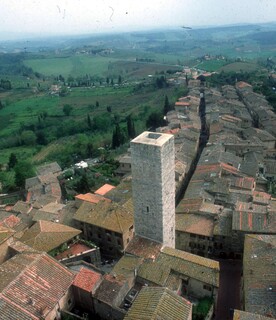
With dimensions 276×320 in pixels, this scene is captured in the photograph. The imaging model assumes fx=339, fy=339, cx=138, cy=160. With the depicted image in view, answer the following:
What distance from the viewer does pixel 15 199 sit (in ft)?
168

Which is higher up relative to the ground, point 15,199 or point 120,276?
point 120,276

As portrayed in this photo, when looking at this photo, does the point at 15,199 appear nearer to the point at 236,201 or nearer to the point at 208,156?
the point at 208,156

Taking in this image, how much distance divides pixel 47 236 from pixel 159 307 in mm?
12365

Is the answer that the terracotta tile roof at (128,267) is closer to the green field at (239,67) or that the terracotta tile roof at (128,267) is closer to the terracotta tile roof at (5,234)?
the terracotta tile roof at (5,234)

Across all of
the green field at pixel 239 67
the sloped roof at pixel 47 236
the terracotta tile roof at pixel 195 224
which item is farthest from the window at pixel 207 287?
the green field at pixel 239 67

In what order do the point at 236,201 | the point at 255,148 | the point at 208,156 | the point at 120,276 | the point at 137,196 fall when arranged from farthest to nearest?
the point at 255,148
the point at 208,156
the point at 236,201
the point at 137,196
the point at 120,276

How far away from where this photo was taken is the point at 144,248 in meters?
27.3

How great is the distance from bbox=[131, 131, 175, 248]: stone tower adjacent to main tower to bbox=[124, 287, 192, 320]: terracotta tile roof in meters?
6.41

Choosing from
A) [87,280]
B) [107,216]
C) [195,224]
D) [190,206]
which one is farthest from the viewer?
[190,206]

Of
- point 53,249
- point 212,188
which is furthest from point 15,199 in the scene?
point 212,188

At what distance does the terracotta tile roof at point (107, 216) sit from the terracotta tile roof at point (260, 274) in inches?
408

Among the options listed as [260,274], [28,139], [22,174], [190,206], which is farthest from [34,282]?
[28,139]

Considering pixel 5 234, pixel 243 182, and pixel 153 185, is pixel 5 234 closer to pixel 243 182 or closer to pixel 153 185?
pixel 153 185

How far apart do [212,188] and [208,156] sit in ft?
32.5
